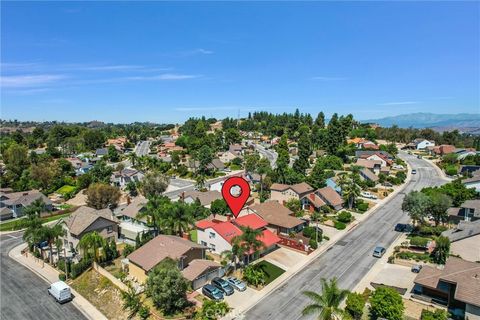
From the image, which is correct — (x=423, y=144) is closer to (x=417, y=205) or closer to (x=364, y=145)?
(x=364, y=145)

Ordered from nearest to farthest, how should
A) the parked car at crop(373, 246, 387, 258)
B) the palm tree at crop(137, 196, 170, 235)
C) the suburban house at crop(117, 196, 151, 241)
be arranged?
the parked car at crop(373, 246, 387, 258)
the palm tree at crop(137, 196, 170, 235)
the suburban house at crop(117, 196, 151, 241)

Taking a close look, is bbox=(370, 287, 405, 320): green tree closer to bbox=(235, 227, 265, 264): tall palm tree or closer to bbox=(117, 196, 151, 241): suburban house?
bbox=(235, 227, 265, 264): tall palm tree

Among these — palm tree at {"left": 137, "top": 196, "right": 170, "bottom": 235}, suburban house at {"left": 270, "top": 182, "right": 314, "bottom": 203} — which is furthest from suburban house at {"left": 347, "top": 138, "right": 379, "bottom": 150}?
palm tree at {"left": 137, "top": 196, "right": 170, "bottom": 235}

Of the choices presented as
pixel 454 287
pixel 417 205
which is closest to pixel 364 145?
pixel 417 205

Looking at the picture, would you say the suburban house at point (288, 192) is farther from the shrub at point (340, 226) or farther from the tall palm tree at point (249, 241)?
the tall palm tree at point (249, 241)

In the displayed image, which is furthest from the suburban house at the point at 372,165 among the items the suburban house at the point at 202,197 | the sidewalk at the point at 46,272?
the sidewalk at the point at 46,272
